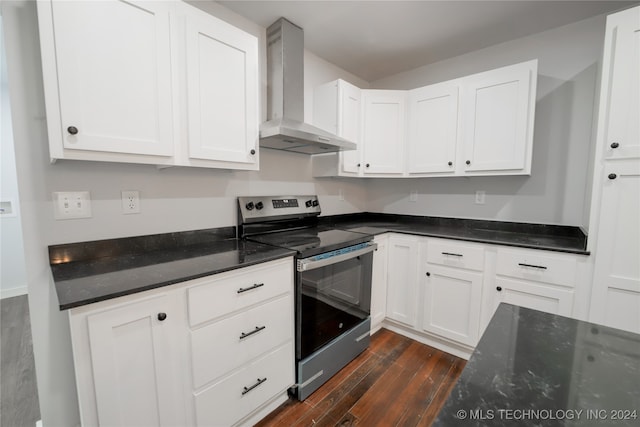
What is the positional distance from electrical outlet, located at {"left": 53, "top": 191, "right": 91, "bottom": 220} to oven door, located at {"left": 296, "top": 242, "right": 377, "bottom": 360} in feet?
3.54

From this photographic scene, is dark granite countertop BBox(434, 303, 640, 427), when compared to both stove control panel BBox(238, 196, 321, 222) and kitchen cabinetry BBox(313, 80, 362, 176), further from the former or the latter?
kitchen cabinetry BBox(313, 80, 362, 176)

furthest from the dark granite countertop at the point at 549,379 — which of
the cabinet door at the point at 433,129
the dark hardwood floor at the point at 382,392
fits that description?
the cabinet door at the point at 433,129

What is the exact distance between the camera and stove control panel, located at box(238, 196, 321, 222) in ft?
6.13

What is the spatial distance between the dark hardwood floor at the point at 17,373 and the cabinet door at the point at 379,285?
2133 mm

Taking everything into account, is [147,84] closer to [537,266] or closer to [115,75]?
[115,75]

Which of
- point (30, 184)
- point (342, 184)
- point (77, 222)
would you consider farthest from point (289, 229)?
point (30, 184)

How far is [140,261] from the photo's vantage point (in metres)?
1.28

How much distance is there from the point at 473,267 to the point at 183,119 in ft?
6.75

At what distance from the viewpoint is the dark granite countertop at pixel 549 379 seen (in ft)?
1.44

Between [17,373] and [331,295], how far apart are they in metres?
2.18

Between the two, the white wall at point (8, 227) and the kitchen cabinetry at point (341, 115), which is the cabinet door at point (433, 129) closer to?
the kitchen cabinetry at point (341, 115)

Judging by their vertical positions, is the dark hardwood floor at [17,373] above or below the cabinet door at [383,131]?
below

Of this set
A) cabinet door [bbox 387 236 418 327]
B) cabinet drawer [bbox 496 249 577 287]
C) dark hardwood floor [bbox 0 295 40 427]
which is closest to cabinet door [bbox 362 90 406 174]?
cabinet door [bbox 387 236 418 327]

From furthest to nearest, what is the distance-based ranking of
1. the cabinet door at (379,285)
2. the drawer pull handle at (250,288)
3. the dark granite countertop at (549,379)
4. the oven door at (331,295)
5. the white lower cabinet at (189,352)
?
the cabinet door at (379,285) → the oven door at (331,295) → the drawer pull handle at (250,288) → the white lower cabinet at (189,352) → the dark granite countertop at (549,379)
